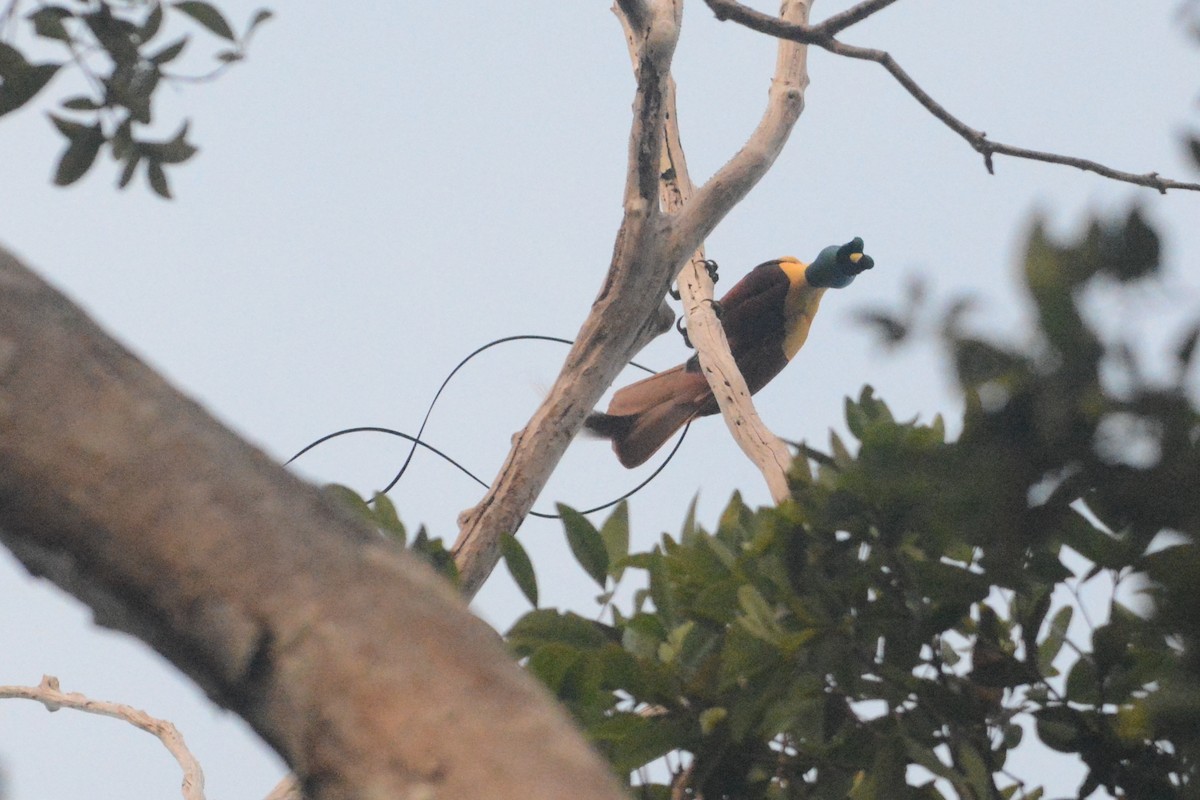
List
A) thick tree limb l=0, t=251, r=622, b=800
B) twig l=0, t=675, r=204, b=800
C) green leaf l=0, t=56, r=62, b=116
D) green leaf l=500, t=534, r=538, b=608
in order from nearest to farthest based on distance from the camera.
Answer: thick tree limb l=0, t=251, r=622, b=800 < green leaf l=500, t=534, r=538, b=608 < green leaf l=0, t=56, r=62, b=116 < twig l=0, t=675, r=204, b=800

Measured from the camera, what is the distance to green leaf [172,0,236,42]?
1451 millimetres

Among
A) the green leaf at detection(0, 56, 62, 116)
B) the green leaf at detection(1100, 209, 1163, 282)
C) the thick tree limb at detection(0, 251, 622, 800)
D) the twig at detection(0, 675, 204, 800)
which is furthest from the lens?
the twig at detection(0, 675, 204, 800)

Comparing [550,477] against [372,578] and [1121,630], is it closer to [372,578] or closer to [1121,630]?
[1121,630]

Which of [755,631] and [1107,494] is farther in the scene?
[755,631]

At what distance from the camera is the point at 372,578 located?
0.53 meters

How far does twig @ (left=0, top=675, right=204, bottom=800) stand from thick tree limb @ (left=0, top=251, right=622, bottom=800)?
240 cm

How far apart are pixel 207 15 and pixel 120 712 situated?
203 cm

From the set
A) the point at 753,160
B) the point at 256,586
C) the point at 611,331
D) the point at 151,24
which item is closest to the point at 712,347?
the point at 753,160

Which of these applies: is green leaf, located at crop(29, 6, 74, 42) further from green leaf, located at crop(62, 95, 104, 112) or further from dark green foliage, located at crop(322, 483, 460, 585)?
dark green foliage, located at crop(322, 483, 460, 585)

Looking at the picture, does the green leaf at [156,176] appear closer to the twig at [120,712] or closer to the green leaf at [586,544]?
the green leaf at [586,544]

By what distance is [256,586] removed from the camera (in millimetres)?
522

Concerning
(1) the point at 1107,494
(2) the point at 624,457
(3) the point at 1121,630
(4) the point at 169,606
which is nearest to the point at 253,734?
(4) the point at 169,606

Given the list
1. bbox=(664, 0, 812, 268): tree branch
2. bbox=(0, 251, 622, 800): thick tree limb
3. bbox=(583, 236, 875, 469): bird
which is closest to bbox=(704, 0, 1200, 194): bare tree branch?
bbox=(664, 0, 812, 268): tree branch

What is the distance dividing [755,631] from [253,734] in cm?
54
